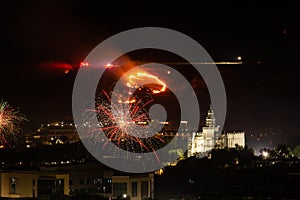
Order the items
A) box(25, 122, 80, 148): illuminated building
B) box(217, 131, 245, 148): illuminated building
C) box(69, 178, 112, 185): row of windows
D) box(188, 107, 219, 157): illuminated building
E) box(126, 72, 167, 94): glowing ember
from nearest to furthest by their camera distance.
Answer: box(69, 178, 112, 185): row of windows → box(126, 72, 167, 94): glowing ember → box(188, 107, 219, 157): illuminated building → box(217, 131, 245, 148): illuminated building → box(25, 122, 80, 148): illuminated building

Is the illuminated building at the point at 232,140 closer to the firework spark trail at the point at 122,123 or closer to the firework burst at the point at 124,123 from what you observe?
the firework burst at the point at 124,123

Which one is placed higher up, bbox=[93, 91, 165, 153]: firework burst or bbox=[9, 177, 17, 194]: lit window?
bbox=[93, 91, 165, 153]: firework burst

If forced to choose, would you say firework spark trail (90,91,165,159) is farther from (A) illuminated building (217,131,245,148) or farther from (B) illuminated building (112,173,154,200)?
(A) illuminated building (217,131,245,148)

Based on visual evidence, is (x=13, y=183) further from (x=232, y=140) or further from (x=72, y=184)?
(x=232, y=140)

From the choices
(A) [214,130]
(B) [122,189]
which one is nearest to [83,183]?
(B) [122,189]

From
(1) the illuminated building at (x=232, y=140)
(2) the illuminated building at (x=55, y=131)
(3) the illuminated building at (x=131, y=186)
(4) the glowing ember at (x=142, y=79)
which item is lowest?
(3) the illuminated building at (x=131, y=186)

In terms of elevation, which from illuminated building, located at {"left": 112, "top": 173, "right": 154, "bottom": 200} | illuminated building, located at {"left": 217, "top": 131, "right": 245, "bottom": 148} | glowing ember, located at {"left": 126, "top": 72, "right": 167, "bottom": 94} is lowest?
illuminated building, located at {"left": 112, "top": 173, "right": 154, "bottom": 200}

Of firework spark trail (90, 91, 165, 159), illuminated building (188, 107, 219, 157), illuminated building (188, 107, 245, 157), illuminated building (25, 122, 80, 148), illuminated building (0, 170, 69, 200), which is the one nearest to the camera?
illuminated building (0, 170, 69, 200)

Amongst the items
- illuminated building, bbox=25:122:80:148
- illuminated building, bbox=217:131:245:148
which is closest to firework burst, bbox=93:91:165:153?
illuminated building, bbox=217:131:245:148

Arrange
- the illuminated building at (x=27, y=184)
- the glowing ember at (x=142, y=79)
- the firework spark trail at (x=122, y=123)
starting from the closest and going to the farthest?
the illuminated building at (x=27, y=184), the firework spark trail at (x=122, y=123), the glowing ember at (x=142, y=79)

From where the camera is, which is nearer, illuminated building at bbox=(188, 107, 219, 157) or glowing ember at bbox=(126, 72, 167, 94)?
glowing ember at bbox=(126, 72, 167, 94)

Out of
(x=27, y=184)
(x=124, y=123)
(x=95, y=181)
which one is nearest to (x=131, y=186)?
(x=95, y=181)

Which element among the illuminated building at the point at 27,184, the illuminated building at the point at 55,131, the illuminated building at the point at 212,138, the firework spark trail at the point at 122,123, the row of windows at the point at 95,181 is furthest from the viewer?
the illuminated building at the point at 55,131

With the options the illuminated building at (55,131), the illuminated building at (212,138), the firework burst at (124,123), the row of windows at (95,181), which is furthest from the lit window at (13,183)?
the illuminated building at (55,131)
